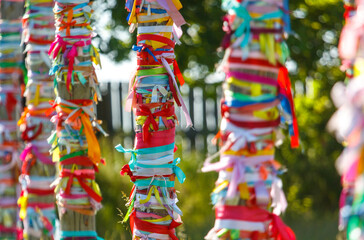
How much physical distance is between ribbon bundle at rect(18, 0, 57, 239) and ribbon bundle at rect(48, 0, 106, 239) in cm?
14

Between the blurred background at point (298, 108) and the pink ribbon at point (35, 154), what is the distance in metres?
3.00

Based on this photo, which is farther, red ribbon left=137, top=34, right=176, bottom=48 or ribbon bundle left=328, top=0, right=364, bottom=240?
red ribbon left=137, top=34, right=176, bottom=48

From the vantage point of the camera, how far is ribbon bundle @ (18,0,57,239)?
3096mm

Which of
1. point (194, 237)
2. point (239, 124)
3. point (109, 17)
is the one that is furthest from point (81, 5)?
point (109, 17)

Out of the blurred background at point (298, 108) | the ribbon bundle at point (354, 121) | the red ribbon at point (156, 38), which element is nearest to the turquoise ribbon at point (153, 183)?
the red ribbon at point (156, 38)

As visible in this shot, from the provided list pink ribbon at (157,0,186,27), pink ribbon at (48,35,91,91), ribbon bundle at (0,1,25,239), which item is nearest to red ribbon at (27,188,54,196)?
ribbon bundle at (0,1,25,239)

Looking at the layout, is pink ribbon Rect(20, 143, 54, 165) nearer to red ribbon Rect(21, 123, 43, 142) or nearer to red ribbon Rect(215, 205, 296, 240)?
red ribbon Rect(21, 123, 43, 142)

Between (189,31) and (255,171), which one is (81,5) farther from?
(189,31)

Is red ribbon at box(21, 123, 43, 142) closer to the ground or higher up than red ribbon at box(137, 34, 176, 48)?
closer to the ground

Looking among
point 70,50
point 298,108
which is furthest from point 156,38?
point 298,108

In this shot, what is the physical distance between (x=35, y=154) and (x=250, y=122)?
1.57m

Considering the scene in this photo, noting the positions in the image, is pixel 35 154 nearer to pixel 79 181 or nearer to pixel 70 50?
pixel 79 181

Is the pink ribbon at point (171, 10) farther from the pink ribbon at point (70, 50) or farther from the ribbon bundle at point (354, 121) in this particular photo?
the ribbon bundle at point (354, 121)

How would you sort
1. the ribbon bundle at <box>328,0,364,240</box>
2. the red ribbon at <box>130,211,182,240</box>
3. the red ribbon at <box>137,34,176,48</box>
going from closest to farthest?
the ribbon bundle at <box>328,0,364,240</box>
the red ribbon at <box>130,211,182,240</box>
the red ribbon at <box>137,34,176,48</box>
